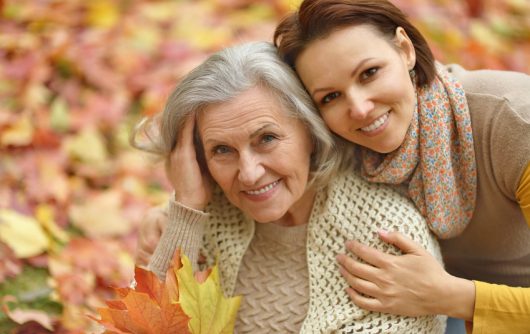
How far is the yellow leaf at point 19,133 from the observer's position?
308 cm

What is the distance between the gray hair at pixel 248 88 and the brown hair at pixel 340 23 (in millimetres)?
70

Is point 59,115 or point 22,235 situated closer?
point 22,235

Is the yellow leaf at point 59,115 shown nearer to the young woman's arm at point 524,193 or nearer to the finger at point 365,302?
the finger at point 365,302

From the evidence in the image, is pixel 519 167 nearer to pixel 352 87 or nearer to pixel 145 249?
pixel 352 87

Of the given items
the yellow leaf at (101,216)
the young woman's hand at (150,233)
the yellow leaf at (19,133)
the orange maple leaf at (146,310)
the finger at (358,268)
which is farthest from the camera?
the yellow leaf at (19,133)

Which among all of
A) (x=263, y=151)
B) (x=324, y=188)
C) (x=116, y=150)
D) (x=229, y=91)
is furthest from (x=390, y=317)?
(x=116, y=150)

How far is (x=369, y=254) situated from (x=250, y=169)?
413mm

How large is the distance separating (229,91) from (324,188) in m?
0.43

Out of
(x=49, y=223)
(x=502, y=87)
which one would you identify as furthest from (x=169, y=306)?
(x=49, y=223)

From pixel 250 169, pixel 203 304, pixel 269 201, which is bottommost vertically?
pixel 203 304

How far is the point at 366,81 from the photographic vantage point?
6.05 ft

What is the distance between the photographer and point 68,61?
360 centimetres

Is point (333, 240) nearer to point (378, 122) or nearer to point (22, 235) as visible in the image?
point (378, 122)

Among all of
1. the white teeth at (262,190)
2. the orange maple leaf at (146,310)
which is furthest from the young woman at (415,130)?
the orange maple leaf at (146,310)
